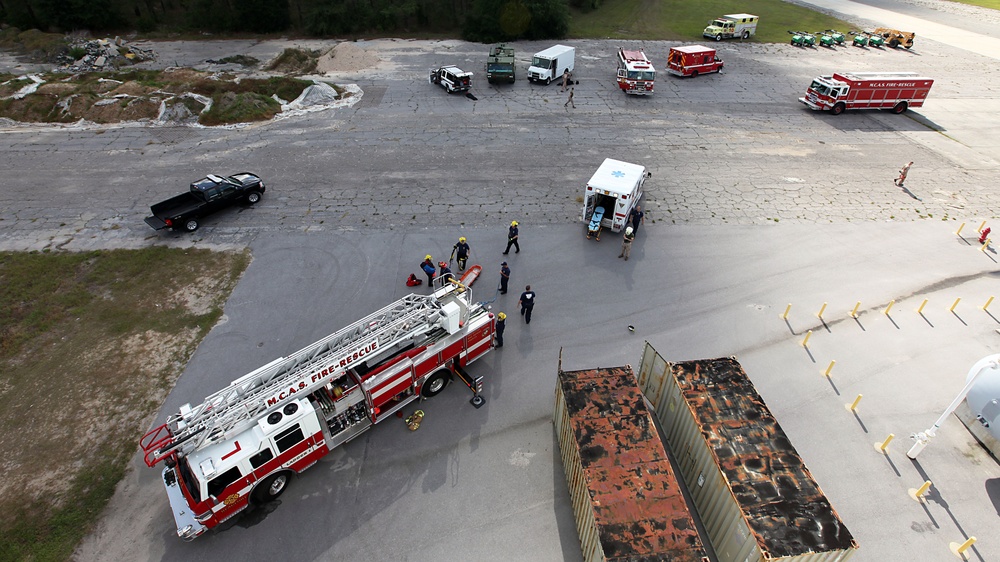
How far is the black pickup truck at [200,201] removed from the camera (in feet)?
69.2

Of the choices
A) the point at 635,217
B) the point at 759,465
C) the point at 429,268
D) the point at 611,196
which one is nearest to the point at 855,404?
the point at 759,465

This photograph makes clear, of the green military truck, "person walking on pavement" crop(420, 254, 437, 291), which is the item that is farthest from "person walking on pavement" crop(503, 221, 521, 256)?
the green military truck

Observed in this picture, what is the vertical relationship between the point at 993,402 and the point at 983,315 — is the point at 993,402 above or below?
above

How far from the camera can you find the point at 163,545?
37.2 ft

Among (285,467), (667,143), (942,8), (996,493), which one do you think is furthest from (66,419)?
(942,8)

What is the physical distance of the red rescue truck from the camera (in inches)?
1538

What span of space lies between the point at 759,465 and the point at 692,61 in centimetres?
3731

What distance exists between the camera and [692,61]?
3925 cm

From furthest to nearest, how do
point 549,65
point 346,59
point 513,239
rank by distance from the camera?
1. point 346,59
2. point 549,65
3. point 513,239

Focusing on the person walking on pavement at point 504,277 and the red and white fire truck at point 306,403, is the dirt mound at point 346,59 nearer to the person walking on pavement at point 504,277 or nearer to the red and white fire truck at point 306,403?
the person walking on pavement at point 504,277

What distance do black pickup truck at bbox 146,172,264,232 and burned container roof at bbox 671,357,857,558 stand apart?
813 inches

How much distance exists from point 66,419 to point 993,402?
2554cm

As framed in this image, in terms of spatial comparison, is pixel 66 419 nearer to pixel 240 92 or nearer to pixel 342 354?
pixel 342 354

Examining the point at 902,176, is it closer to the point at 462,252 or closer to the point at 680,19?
the point at 462,252
